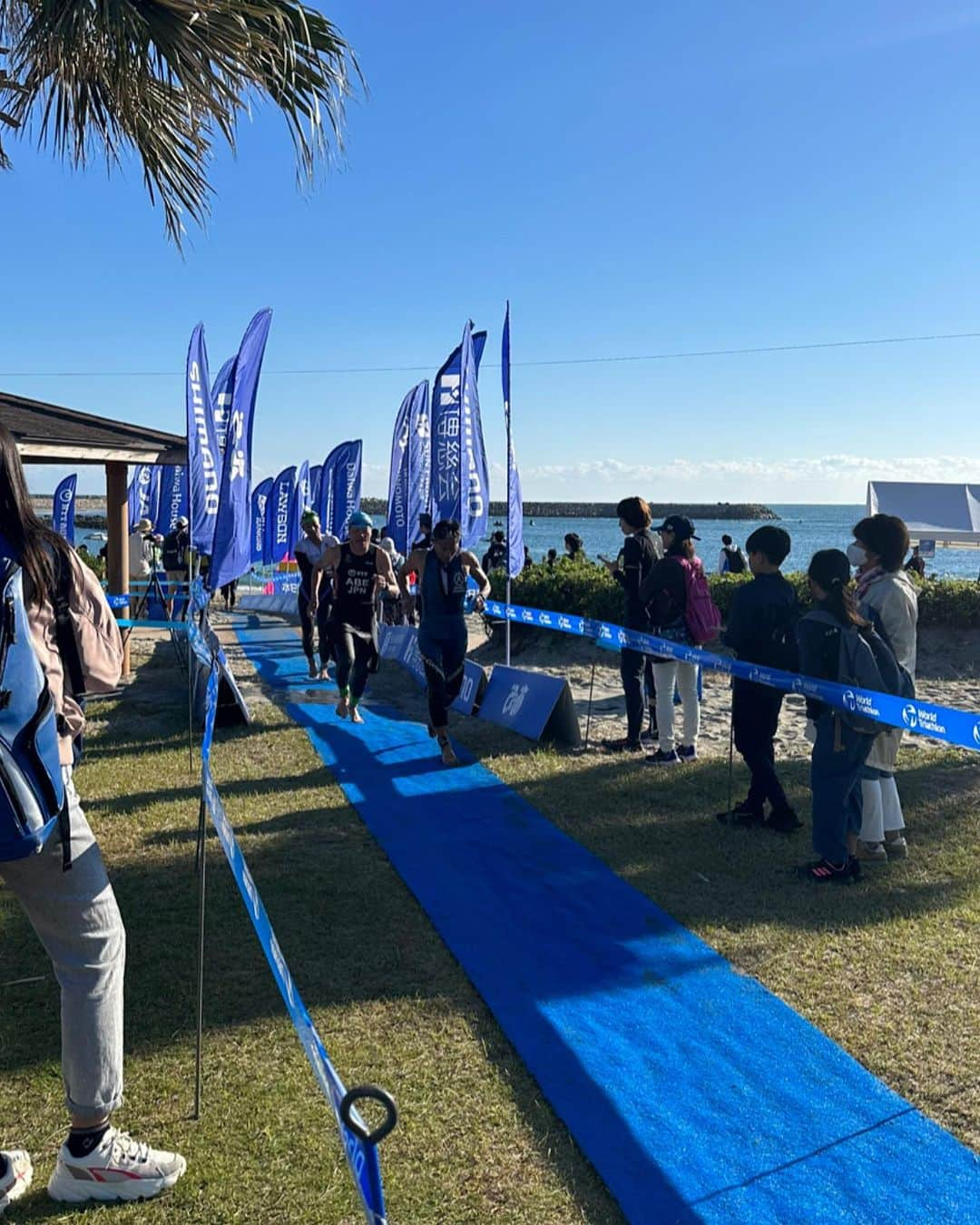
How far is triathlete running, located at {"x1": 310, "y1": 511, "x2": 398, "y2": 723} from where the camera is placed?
8.68m

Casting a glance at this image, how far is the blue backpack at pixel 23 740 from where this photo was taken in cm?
234

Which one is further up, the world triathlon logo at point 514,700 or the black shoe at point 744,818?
the world triathlon logo at point 514,700

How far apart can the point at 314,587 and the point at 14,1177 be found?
26.0ft

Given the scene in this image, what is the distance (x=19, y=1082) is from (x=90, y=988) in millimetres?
1112

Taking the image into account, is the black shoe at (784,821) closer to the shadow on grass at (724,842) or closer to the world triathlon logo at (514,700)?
the shadow on grass at (724,842)

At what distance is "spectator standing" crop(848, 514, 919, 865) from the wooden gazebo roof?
8.64 metres

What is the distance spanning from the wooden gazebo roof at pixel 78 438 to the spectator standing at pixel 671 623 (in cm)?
697

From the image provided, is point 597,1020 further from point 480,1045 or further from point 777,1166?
point 777,1166

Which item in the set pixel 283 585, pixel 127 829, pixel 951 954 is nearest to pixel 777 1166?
pixel 951 954

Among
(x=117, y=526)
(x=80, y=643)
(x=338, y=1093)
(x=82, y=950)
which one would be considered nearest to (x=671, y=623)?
(x=80, y=643)

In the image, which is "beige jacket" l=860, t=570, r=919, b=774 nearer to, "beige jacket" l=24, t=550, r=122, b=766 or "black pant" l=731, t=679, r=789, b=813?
"black pant" l=731, t=679, r=789, b=813

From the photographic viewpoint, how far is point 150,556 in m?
20.5

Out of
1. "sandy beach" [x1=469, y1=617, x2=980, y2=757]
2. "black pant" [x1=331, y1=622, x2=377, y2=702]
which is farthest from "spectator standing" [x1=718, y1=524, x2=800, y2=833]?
"black pant" [x1=331, y1=622, x2=377, y2=702]

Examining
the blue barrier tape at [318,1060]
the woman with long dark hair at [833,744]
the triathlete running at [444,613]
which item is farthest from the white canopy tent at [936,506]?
the blue barrier tape at [318,1060]
